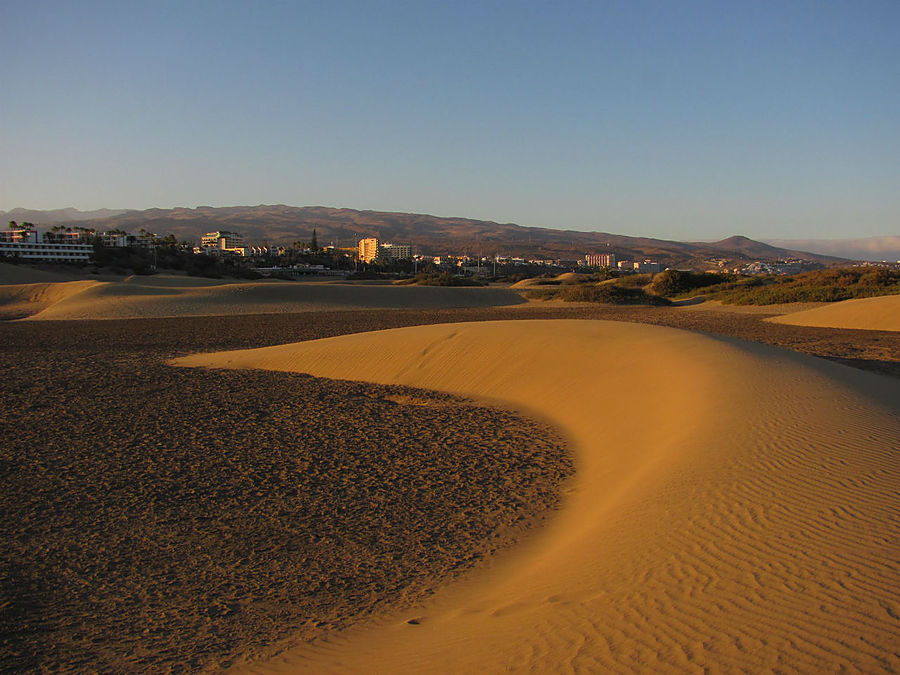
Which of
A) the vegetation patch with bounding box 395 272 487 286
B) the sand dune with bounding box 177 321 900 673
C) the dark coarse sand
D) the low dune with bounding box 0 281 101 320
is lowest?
the low dune with bounding box 0 281 101 320

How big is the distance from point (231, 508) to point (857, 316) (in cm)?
2625

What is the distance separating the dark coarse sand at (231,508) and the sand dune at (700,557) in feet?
1.74

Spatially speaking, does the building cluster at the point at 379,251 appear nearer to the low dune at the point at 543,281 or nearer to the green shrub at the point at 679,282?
the low dune at the point at 543,281

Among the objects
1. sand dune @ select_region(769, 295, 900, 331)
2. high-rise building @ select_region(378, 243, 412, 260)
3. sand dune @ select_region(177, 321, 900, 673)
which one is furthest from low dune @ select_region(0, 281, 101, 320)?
high-rise building @ select_region(378, 243, 412, 260)

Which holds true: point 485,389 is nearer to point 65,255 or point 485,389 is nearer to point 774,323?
point 774,323

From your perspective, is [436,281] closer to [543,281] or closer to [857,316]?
[543,281]

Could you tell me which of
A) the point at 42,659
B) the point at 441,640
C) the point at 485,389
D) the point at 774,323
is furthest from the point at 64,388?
the point at 774,323

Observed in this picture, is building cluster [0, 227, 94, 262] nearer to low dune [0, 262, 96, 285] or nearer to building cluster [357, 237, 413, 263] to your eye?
low dune [0, 262, 96, 285]

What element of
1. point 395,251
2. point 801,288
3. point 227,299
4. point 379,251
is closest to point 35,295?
point 227,299

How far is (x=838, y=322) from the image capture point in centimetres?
2602

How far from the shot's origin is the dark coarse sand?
434 cm

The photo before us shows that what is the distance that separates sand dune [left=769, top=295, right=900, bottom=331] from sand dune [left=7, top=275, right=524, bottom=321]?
73.6 feet

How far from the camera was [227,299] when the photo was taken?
41.5 m

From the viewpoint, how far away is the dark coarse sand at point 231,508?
14.3 ft
